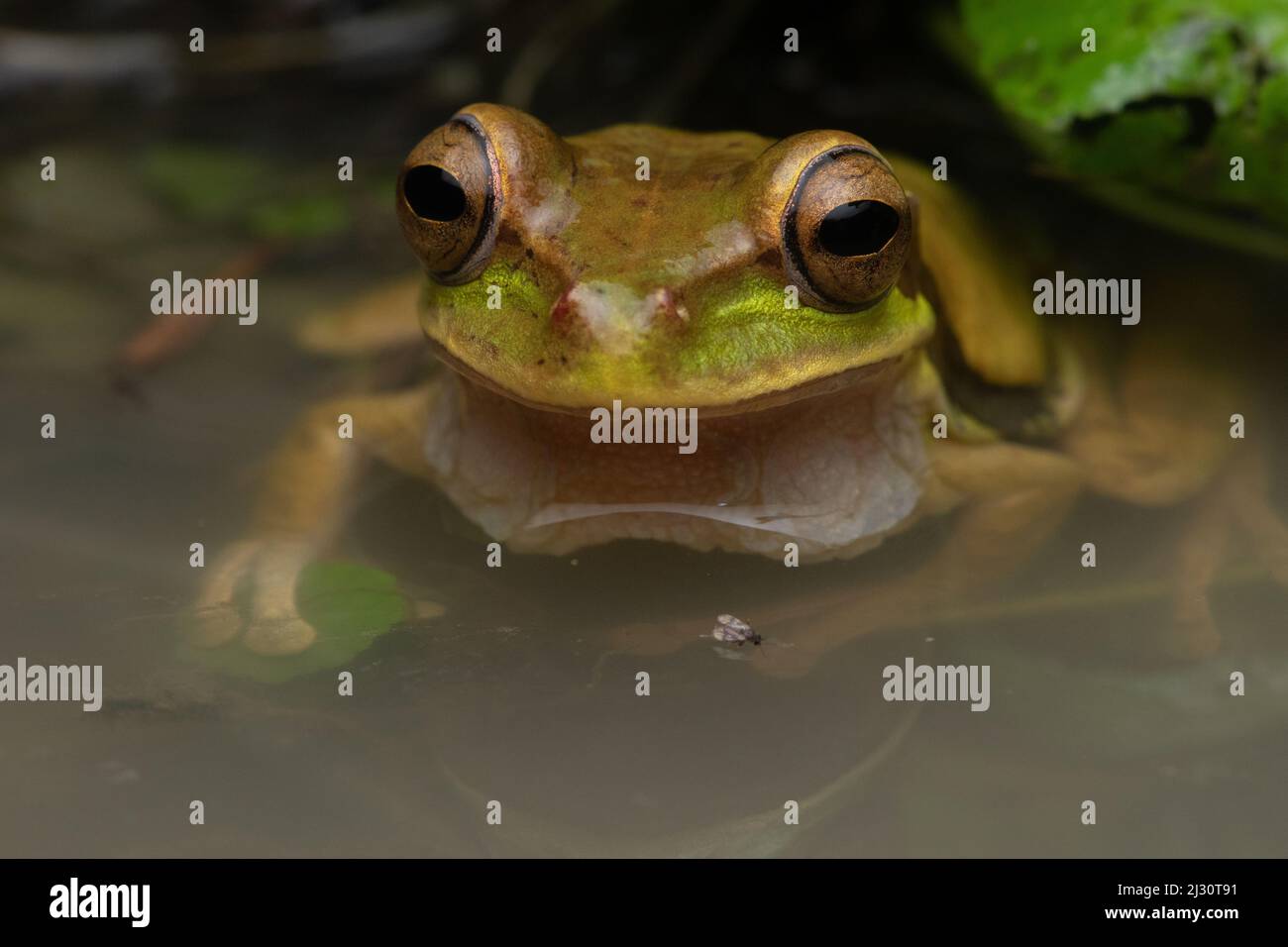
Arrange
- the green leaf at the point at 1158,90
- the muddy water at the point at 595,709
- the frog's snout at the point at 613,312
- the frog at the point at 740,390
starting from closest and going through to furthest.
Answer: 1. the muddy water at the point at 595,709
2. the frog's snout at the point at 613,312
3. the frog at the point at 740,390
4. the green leaf at the point at 1158,90

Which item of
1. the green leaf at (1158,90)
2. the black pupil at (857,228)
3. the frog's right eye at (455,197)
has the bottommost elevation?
the black pupil at (857,228)

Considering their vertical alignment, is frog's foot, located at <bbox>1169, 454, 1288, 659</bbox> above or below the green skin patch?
below

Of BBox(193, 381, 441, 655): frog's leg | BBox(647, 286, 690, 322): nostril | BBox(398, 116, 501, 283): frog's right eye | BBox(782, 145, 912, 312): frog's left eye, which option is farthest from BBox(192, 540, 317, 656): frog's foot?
BBox(782, 145, 912, 312): frog's left eye

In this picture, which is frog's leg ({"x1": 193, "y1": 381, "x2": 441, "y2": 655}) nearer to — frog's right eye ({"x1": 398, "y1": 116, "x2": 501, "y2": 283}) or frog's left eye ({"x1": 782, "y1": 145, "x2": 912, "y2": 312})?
frog's right eye ({"x1": 398, "y1": 116, "x2": 501, "y2": 283})

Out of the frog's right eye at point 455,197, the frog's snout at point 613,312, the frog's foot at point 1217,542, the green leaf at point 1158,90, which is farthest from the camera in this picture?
the green leaf at point 1158,90

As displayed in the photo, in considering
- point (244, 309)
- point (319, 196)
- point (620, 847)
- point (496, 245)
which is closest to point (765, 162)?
→ point (496, 245)

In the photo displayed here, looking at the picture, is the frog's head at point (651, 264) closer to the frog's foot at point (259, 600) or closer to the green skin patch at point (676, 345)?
the green skin patch at point (676, 345)

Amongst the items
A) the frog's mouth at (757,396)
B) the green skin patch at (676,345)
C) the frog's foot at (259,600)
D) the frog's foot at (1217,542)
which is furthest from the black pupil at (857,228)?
the frog's foot at (259,600)
